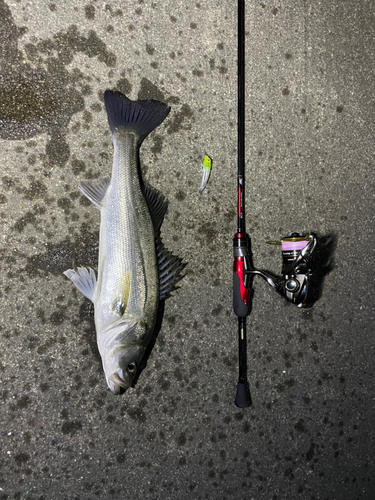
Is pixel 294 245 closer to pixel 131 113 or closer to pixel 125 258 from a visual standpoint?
pixel 125 258

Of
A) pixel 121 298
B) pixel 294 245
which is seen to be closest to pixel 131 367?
pixel 121 298

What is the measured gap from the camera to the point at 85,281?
206 cm

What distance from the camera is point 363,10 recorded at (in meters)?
2.68

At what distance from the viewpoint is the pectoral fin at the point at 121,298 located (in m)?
1.89

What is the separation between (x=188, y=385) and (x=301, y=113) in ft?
7.14

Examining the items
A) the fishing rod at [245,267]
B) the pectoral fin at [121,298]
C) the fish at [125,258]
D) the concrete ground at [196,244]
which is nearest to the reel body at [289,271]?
the fishing rod at [245,267]

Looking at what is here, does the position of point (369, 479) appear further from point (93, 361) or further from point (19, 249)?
point (19, 249)

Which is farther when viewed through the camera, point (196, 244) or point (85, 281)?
point (196, 244)

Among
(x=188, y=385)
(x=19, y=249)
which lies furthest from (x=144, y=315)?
(x=19, y=249)

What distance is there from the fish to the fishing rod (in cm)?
44

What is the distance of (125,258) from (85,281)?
35 centimetres

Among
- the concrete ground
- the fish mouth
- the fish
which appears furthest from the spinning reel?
the fish mouth

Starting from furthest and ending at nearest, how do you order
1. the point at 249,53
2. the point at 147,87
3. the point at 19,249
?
the point at 249,53
the point at 147,87
the point at 19,249

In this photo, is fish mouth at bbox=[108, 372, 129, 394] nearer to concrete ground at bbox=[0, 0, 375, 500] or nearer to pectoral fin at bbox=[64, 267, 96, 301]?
concrete ground at bbox=[0, 0, 375, 500]
